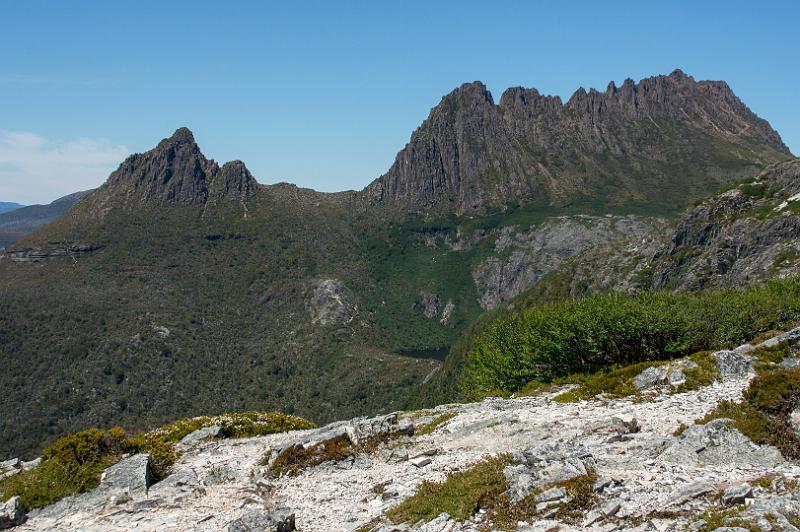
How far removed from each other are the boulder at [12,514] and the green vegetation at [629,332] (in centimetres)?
3159

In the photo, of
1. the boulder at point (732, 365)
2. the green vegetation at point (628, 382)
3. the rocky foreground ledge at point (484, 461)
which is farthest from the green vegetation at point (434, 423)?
the boulder at point (732, 365)

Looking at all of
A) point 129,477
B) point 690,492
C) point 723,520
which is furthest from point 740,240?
point 129,477

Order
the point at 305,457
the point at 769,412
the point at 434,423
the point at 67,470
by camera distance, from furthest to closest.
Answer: the point at 434,423 → the point at 67,470 → the point at 305,457 → the point at 769,412

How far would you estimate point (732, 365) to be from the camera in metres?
34.4

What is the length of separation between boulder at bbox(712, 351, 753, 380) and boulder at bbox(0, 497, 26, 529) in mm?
36447

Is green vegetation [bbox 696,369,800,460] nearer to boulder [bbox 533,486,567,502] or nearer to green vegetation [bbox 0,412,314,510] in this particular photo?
boulder [bbox 533,486,567,502]

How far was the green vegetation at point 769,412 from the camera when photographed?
2073 cm

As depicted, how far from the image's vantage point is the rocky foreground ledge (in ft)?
58.1

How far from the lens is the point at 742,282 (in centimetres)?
13938

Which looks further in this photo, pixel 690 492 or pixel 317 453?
pixel 317 453

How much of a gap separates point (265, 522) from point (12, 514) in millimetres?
13194

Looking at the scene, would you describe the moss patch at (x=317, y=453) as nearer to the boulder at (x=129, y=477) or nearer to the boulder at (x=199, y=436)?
the boulder at (x=129, y=477)

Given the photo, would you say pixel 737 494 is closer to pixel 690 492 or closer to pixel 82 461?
pixel 690 492

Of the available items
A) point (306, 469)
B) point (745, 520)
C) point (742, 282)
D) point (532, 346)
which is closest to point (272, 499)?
point (306, 469)
